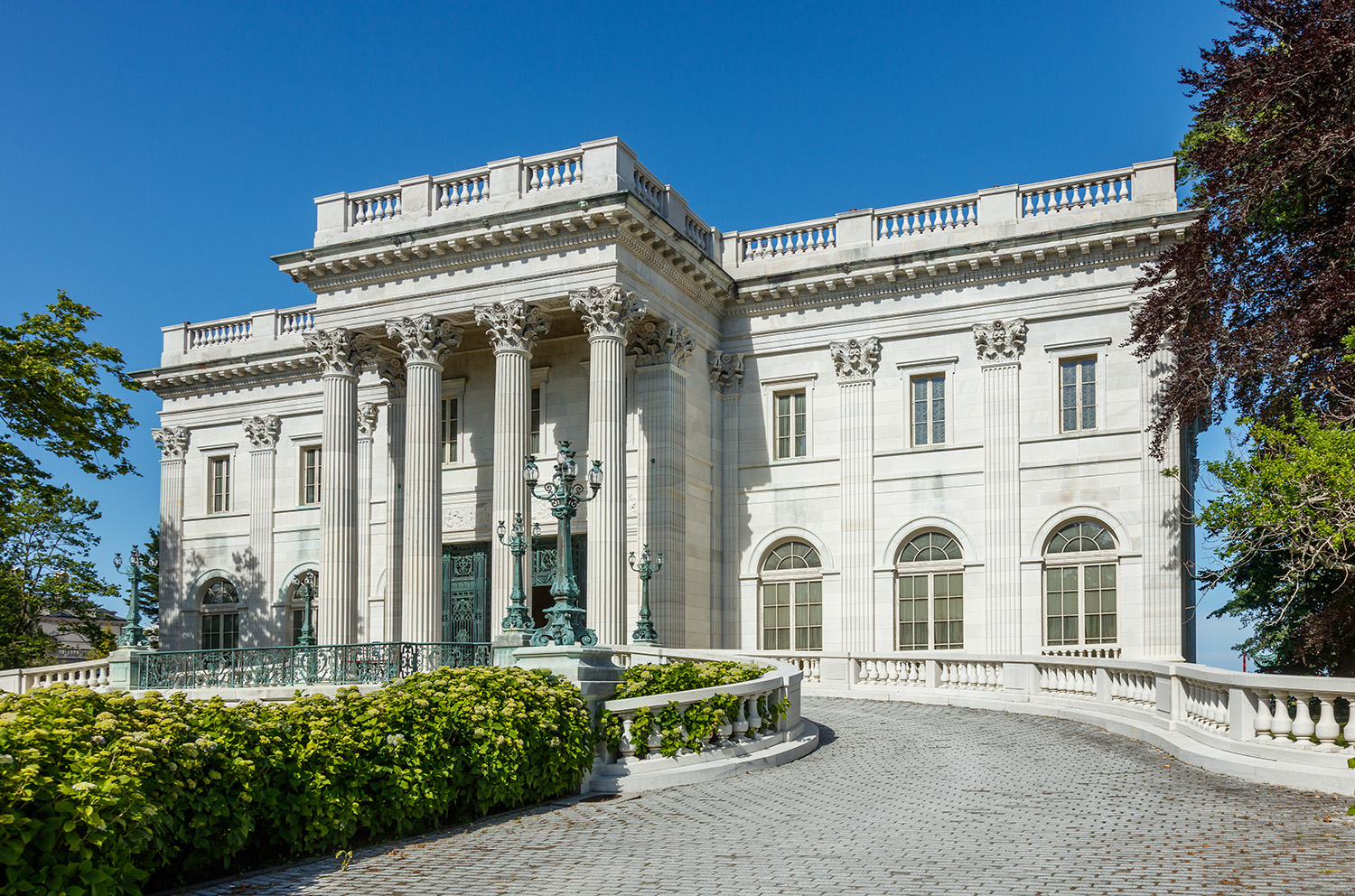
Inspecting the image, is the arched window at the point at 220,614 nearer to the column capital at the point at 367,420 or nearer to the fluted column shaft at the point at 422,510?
the column capital at the point at 367,420

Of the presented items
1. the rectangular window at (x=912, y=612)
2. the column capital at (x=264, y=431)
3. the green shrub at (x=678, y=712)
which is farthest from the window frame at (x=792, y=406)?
the column capital at (x=264, y=431)

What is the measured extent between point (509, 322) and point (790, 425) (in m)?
8.07

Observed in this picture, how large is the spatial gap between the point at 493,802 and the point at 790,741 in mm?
5771

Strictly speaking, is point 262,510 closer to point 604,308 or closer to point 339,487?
point 339,487

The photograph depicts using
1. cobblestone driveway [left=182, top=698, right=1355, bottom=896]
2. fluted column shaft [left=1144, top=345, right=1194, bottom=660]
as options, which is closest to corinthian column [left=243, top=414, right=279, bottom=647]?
fluted column shaft [left=1144, top=345, right=1194, bottom=660]

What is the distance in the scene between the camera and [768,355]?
33031 mm

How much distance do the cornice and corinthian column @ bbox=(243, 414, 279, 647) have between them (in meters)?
15.5

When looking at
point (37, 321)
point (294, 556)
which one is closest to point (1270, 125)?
point (37, 321)

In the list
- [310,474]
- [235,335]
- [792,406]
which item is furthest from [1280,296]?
[235,335]

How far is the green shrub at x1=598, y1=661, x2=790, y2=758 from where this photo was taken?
596 inches

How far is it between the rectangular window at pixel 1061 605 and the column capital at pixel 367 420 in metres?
18.9

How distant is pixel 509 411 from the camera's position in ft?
93.8

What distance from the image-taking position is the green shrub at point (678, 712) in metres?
15.1

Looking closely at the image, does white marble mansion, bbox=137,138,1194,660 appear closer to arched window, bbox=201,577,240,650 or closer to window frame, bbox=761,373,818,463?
window frame, bbox=761,373,818,463
